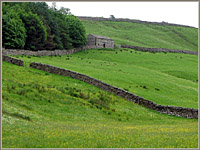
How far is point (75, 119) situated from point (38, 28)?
5692cm

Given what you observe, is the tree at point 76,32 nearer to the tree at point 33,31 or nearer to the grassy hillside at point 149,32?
the tree at point 33,31

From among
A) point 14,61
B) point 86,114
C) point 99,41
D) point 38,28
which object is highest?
point 38,28

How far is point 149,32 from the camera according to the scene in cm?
17312

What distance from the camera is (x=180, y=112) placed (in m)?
38.1

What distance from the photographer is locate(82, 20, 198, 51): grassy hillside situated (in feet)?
504

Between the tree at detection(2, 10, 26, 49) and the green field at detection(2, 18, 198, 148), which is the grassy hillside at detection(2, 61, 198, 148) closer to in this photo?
the green field at detection(2, 18, 198, 148)

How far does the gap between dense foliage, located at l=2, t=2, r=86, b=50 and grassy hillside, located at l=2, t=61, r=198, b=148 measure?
2545cm

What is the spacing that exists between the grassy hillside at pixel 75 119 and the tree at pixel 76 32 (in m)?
50.1

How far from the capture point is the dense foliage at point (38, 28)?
236ft

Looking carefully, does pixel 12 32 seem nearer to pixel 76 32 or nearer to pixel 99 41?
pixel 76 32

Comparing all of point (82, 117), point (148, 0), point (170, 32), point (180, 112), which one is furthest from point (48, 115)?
point (170, 32)

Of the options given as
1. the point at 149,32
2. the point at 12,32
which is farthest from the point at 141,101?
the point at 149,32

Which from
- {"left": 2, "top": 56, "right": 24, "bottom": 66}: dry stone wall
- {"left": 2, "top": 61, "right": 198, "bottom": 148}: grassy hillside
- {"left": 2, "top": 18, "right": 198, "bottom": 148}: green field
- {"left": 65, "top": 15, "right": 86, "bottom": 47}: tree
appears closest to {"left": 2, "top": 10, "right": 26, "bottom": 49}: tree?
{"left": 2, "top": 56, "right": 24, "bottom": 66}: dry stone wall

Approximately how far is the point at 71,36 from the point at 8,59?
4905cm
